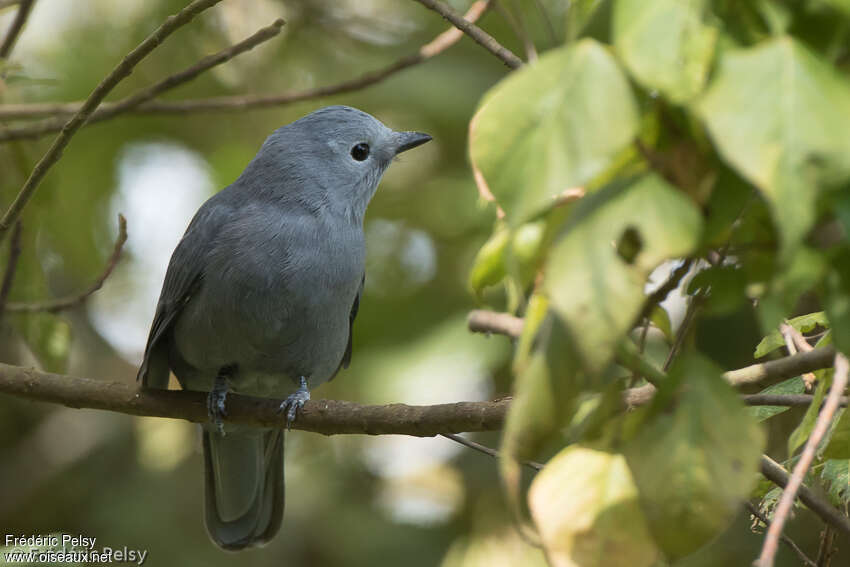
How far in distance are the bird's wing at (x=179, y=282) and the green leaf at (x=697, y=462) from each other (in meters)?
3.21

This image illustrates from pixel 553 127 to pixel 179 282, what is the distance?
3.47 metres

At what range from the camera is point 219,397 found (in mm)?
4152

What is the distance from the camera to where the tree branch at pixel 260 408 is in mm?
2975

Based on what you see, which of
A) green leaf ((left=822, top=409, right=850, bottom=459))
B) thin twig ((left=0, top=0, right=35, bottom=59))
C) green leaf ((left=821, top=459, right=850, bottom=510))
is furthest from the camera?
thin twig ((left=0, top=0, right=35, bottom=59))

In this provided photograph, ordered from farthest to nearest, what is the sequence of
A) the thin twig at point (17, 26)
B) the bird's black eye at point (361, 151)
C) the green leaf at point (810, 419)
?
the bird's black eye at point (361, 151), the thin twig at point (17, 26), the green leaf at point (810, 419)

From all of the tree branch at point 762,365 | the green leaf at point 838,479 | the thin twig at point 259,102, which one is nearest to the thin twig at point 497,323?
the tree branch at point 762,365

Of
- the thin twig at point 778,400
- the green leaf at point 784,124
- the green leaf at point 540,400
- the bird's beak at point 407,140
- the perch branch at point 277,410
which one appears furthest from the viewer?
the bird's beak at point 407,140

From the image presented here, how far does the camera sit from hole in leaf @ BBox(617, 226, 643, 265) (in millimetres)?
1462

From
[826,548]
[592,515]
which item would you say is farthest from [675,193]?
[826,548]

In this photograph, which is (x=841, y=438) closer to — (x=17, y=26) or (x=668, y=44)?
(x=668, y=44)

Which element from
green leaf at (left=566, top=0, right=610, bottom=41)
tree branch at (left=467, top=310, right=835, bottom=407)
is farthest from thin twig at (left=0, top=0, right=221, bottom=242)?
green leaf at (left=566, top=0, right=610, bottom=41)

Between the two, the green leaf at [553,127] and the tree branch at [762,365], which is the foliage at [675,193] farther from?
the tree branch at [762,365]

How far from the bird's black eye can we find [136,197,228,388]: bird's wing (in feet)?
2.63

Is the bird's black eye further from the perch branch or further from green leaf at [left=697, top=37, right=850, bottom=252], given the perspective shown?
green leaf at [left=697, top=37, right=850, bottom=252]
